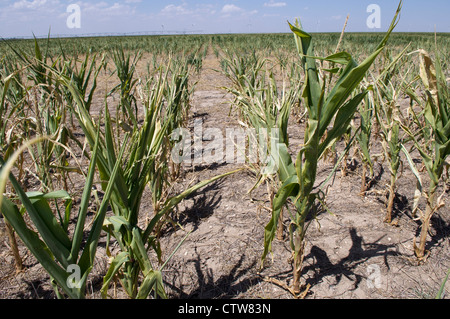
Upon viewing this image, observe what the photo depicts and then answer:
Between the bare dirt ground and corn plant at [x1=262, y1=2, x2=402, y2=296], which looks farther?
the bare dirt ground

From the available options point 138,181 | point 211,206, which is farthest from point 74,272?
point 211,206

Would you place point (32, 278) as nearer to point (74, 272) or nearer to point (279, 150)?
point (74, 272)

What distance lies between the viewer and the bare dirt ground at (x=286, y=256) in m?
1.52

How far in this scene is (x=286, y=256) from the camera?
1.74 meters

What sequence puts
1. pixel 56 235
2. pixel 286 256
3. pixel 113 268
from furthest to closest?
1. pixel 286 256
2. pixel 113 268
3. pixel 56 235

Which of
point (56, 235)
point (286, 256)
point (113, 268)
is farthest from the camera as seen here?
point (286, 256)

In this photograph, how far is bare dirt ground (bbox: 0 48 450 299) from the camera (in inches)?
59.9

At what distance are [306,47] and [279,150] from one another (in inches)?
15.7

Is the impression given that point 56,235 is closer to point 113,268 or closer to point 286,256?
point 113,268

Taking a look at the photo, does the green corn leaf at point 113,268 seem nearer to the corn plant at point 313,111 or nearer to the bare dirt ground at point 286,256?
the bare dirt ground at point 286,256

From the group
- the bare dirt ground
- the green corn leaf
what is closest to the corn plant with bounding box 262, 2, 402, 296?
the bare dirt ground

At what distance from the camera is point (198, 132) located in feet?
12.8

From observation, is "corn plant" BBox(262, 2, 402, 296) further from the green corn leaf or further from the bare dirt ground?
the green corn leaf

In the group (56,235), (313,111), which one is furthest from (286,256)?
(56,235)
